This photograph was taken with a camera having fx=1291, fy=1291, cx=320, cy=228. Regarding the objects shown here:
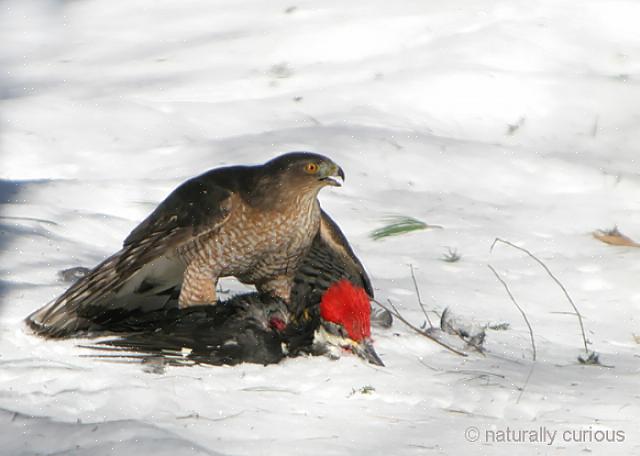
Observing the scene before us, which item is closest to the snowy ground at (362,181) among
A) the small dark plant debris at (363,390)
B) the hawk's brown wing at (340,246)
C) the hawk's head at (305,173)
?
the small dark plant debris at (363,390)

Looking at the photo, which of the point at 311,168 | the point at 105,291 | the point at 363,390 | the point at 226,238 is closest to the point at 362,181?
the point at 311,168

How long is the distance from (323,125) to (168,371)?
422 cm

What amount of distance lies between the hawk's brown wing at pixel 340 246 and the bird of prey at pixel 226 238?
49 mm

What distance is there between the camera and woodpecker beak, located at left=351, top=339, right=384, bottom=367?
→ 4.94 m

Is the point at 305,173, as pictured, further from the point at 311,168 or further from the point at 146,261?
the point at 146,261

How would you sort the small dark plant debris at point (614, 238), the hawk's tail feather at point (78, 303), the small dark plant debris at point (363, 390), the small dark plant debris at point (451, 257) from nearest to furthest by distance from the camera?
the small dark plant debris at point (363, 390)
the hawk's tail feather at point (78, 303)
the small dark plant debris at point (451, 257)
the small dark plant debris at point (614, 238)

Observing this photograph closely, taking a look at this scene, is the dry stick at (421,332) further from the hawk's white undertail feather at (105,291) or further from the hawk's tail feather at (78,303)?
the hawk's tail feather at (78,303)

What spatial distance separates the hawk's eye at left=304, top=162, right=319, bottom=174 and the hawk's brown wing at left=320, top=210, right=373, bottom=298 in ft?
1.46

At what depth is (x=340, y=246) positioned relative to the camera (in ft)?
19.2

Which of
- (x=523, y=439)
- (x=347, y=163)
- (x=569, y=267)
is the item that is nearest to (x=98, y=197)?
(x=347, y=163)

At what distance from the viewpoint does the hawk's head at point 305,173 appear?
551cm

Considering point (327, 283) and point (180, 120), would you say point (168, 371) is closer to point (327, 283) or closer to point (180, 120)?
point (327, 283)

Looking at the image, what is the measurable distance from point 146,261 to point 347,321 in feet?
3.05

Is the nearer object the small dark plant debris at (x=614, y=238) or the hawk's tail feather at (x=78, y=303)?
the hawk's tail feather at (x=78, y=303)
